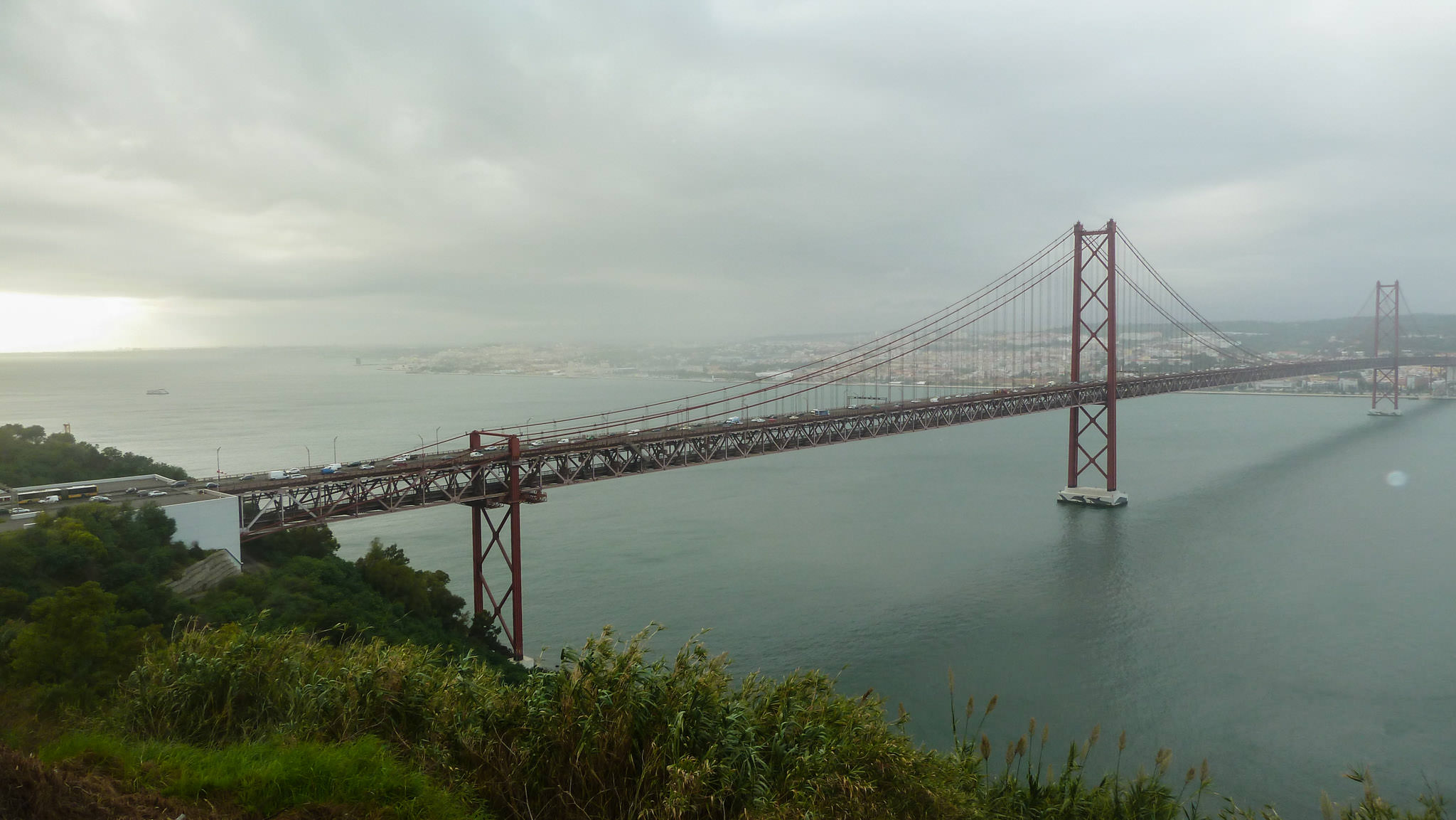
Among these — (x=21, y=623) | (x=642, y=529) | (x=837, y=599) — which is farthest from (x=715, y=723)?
(x=642, y=529)

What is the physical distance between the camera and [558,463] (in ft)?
42.6

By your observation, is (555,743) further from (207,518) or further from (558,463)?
(558,463)

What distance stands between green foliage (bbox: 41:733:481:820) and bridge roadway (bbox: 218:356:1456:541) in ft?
22.8

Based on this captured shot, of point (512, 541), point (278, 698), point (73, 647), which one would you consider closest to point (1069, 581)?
point (512, 541)

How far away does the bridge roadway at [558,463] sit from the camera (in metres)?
10.9

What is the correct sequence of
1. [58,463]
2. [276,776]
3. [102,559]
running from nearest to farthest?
1. [276,776]
2. [102,559]
3. [58,463]

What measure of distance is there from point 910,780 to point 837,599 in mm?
10741

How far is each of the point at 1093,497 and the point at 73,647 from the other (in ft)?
78.8

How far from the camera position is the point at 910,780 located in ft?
14.6

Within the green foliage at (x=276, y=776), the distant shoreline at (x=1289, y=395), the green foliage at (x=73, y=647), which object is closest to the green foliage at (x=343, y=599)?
the green foliage at (x=73, y=647)

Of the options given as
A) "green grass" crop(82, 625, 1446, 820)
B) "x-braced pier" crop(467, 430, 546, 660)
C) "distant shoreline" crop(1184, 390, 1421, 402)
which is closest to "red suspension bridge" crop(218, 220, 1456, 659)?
"x-braced pier" crop(467, 430, 546, 660)

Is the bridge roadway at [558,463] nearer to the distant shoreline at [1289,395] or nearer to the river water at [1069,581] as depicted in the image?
the river water at [1069,581]

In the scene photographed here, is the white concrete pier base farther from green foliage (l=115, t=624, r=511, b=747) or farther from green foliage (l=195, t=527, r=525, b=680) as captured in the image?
green foliage (l=115, t=624, r=511, b=747)

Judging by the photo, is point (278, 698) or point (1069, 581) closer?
point (278, 698)
